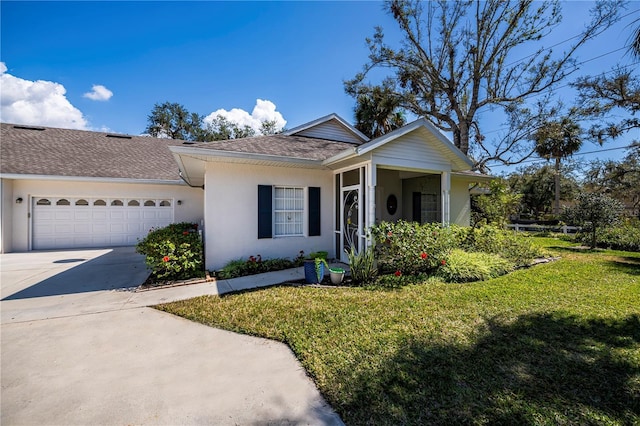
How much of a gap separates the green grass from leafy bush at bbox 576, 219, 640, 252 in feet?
24.3

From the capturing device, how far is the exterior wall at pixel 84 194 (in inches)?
424

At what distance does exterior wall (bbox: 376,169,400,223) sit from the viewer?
10300 millimetres

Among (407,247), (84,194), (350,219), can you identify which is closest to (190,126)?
(84,194)

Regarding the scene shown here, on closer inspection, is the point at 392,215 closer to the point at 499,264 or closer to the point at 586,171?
the point at 499,264

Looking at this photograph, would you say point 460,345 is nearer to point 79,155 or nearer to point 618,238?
point 618,238

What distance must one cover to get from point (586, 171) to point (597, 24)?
1847 cm

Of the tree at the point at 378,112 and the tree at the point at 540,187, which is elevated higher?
the tree at the point at 378,112

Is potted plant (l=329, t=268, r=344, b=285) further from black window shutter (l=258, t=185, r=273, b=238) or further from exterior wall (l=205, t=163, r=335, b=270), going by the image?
black window shutter (l=258, t=185, r=273, b=238)

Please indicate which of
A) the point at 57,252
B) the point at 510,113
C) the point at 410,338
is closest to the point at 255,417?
the point at 410,338

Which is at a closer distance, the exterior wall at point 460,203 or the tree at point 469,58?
the exterior wall at point 460,203

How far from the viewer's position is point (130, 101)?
1691cm

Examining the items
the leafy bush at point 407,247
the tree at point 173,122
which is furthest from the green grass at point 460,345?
the tree at point 173,122

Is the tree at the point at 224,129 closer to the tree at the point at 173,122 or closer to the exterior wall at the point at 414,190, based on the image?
the tree at the point at 173,122

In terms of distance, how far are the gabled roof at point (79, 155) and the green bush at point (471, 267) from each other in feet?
37.9
